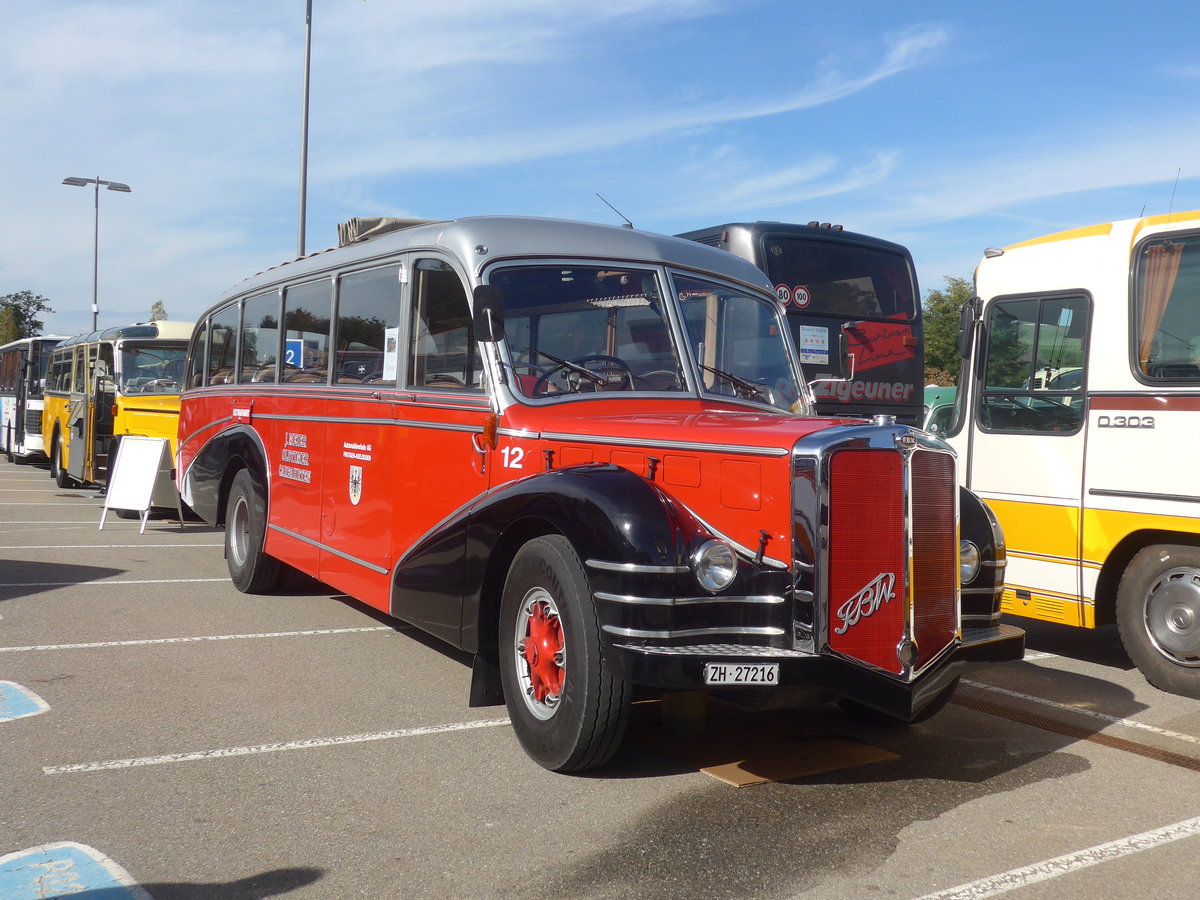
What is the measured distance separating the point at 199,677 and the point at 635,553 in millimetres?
3108

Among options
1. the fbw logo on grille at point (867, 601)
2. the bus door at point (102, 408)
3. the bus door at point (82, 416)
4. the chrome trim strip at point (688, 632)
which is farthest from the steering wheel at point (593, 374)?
the bus door at point (82, 416)

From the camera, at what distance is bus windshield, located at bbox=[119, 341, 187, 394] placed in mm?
15031

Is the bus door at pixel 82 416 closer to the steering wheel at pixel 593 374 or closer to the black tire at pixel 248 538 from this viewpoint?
the black tire at pixel 248 538

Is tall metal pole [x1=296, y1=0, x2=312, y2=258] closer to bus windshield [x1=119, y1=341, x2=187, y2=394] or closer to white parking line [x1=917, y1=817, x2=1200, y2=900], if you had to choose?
bus windshield [x1=119, y1=341, x2=187, y2=394]

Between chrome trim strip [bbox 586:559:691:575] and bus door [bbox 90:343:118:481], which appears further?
bus door [bbox 90:343:118:481]

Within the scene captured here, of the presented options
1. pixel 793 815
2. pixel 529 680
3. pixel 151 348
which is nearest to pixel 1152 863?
pixel 793 815

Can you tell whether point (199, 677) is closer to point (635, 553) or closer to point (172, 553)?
point (635, 553)

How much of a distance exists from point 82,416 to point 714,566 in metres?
15.6

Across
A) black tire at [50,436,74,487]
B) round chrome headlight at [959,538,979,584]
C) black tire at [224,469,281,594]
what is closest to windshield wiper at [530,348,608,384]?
round chrome headlight at [959,538,979,584]

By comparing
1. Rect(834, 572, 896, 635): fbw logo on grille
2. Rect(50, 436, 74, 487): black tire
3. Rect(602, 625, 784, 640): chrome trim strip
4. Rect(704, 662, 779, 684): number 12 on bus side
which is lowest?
Rect(50, 436, 74, 487): black tire

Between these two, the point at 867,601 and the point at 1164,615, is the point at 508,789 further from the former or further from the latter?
the point at 1164,615

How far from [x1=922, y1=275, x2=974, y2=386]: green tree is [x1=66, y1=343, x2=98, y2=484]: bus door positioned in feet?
85.0

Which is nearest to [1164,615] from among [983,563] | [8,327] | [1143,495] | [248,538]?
[1143,495]

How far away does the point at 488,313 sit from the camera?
5.14 meters
